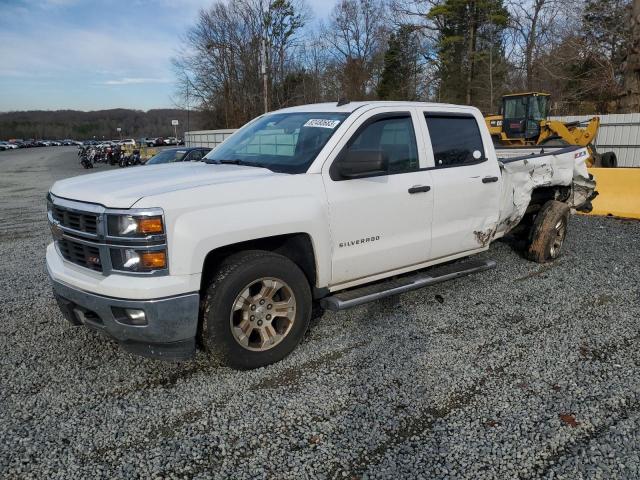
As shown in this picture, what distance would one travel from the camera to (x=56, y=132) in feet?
530

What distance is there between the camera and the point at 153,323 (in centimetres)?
305

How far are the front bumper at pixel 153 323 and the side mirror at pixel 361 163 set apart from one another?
1.47 metres

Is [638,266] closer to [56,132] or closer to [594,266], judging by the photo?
[594,266]

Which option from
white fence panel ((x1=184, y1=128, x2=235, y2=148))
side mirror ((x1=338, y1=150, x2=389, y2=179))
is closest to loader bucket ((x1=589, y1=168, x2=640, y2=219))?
side mirror ((x1=338, y1=150, x2=389, y2=179))

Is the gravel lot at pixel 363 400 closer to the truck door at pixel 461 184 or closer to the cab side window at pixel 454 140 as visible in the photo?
the truck door at pixel 461 184

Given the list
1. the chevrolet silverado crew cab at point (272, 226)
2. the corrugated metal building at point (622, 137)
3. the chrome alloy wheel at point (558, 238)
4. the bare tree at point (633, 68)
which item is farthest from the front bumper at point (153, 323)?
the corrugated metal building at point (622, 137)

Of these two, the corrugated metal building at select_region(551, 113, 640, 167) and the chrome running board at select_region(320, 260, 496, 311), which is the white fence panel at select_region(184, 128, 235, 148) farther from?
the chrome running board at select_region(320, 260, 496, 311)

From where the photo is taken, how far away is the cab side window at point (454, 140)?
455 centimetres

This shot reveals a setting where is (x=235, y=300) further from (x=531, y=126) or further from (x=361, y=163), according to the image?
(x=531, y=126)

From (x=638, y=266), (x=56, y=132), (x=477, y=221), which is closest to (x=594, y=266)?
(x=638, y=266)

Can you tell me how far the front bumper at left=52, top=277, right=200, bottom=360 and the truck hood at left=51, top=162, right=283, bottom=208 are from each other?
630mm

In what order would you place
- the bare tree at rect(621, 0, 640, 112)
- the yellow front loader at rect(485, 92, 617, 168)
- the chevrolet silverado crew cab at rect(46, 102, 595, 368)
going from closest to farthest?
the chevrolet silverado crew cab at rect(46, 102, 595, 368) < the yellow front loader at rect(485, 92, 617, 168) < the bare tree at rect(621, 0, 640, 112)

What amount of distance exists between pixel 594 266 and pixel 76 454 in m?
5.96

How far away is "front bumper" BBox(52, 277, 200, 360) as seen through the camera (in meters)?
3.04
